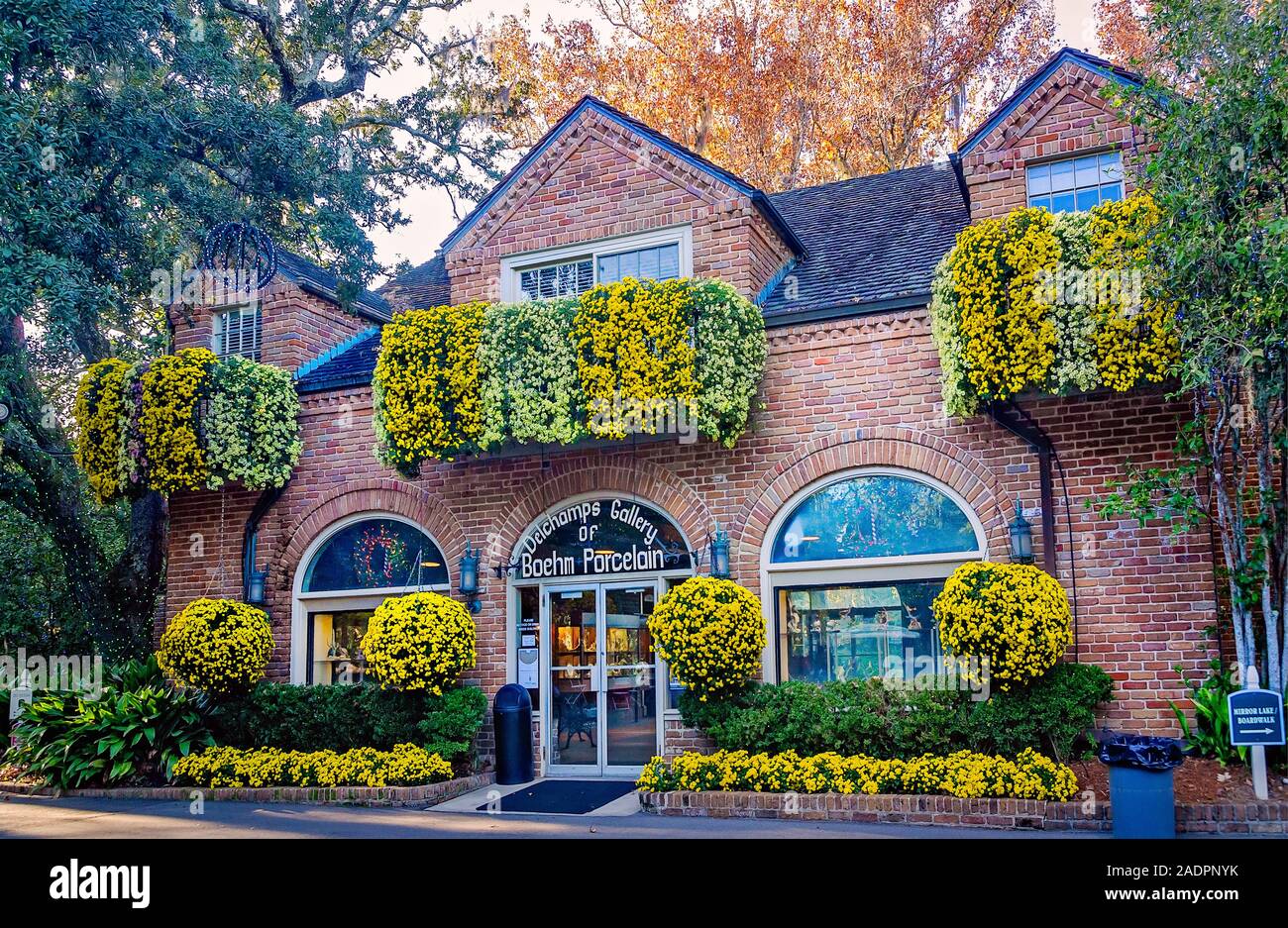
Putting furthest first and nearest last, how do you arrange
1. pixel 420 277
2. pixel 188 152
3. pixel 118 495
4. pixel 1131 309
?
pixel 420 277, pixel 188 152, pixel 118 495, pixel 1131 309

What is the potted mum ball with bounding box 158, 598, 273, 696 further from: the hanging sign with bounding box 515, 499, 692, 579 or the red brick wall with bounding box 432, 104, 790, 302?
the red brick wall with bounding box 432, 104, 790, 302

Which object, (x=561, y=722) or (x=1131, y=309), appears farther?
(x=561, y=722)

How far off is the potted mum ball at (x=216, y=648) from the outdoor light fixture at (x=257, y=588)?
0.67 metres

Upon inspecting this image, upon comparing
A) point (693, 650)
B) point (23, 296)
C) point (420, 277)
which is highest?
point (420, 277)

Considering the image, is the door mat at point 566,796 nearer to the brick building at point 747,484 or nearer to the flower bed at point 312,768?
the brick building at point 747,484

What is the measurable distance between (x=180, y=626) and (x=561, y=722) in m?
5.03

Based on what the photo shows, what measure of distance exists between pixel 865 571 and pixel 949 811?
294cm

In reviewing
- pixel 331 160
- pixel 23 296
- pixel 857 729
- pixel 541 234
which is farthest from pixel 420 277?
pixel 857 729

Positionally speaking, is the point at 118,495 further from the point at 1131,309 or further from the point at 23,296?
the point at 1131,309

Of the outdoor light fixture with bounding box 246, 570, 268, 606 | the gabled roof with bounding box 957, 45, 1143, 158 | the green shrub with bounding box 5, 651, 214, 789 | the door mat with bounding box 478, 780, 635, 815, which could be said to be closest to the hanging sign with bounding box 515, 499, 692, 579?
the door mat with bounding box 478, 780, 635, 815

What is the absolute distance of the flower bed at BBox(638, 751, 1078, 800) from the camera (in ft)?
31.9

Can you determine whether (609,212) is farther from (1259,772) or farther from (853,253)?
(1259,772)

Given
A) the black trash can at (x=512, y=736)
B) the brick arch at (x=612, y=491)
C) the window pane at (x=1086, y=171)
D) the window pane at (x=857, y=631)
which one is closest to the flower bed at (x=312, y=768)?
the black trash can at (x=512, y=736)

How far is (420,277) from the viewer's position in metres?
20.8
